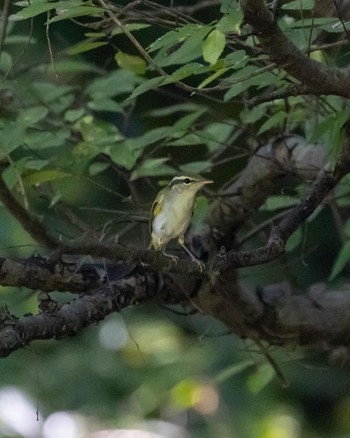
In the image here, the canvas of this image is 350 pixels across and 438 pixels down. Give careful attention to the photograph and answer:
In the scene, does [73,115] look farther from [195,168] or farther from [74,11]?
[74,11]

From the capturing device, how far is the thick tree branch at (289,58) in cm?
129

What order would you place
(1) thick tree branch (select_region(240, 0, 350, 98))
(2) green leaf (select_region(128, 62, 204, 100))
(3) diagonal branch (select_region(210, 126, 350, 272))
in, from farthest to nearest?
1. (3) diagonal branch (select_region(210, 126, 350, 272))
2. (2) green leaf (select_region(128, 62, 204, 100))
3. (1) thick tree branch (select_region(240, 0, 350, 98))

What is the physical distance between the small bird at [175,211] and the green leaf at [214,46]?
829 millimetres

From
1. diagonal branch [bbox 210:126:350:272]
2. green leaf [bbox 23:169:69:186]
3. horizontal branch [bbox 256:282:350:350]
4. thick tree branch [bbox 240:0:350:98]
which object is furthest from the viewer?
horizontal branch [bbox 256:282:350:350]

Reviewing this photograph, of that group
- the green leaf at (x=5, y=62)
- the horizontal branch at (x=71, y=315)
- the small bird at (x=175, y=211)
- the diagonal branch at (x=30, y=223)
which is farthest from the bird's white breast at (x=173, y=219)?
the diagonal branch at (x=30, y=223)

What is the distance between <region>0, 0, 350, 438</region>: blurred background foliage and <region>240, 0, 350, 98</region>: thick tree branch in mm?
121

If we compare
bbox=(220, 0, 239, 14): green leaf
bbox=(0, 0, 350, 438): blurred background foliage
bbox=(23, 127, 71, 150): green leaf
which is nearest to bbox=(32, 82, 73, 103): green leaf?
bbox=(0, 0, 350, 438): blurred background foliage

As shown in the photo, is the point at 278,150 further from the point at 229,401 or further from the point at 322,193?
the point at 229,401

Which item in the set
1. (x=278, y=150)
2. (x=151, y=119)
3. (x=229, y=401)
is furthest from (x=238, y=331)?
(x=151, y=119)

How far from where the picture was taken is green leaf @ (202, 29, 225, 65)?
145 cm

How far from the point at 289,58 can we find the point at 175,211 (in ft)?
2.92

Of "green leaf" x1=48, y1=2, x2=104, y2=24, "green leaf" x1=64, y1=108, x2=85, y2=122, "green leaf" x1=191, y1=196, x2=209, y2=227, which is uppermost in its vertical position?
"green leaf" x1=48, y1=2, x2=104, y2=24

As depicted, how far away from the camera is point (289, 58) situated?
1422mm

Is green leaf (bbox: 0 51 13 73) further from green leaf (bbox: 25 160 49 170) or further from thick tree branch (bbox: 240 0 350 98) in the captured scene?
thick tree branch (bbox: 240 0 350 98)
